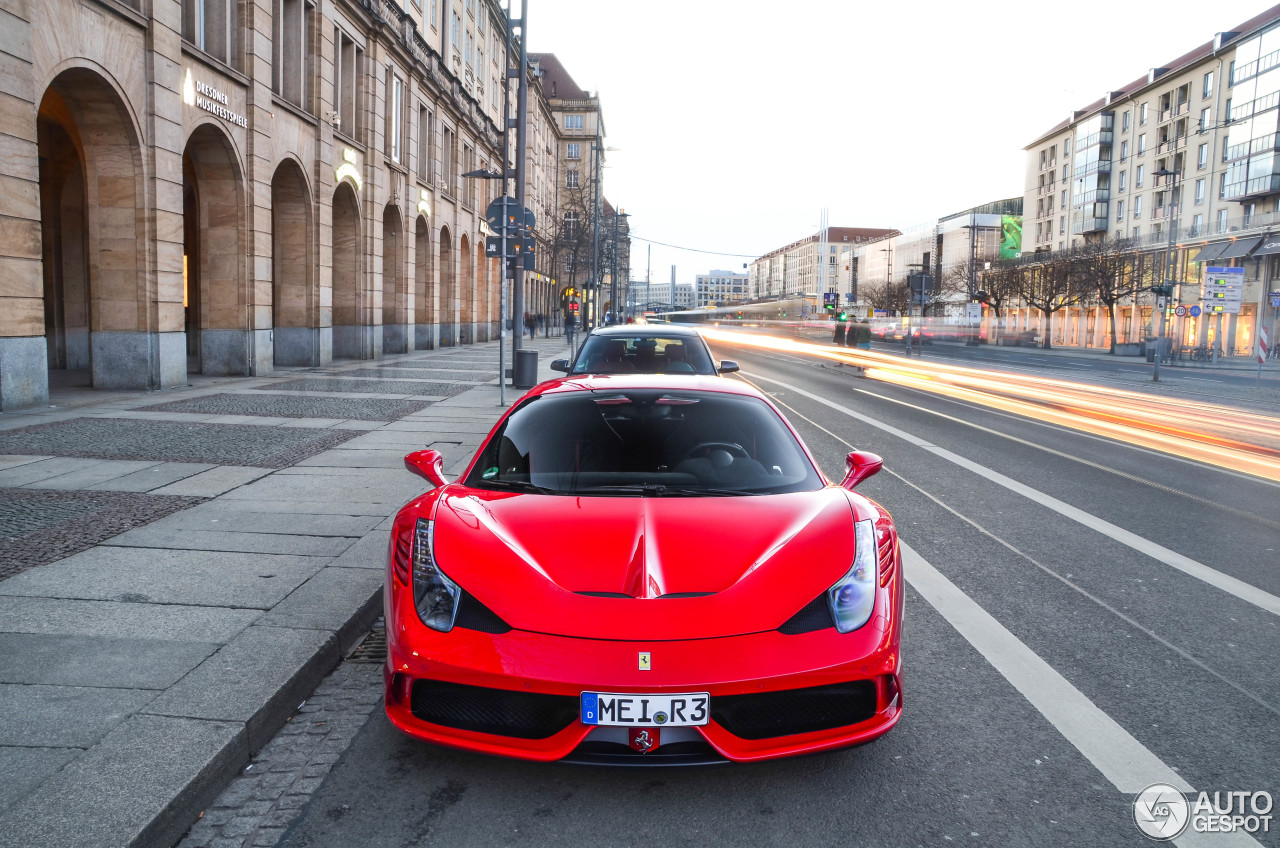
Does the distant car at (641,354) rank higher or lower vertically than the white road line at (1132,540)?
higher

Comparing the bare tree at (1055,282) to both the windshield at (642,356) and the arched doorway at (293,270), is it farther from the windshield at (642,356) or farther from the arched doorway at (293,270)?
the windshield at (642,356)

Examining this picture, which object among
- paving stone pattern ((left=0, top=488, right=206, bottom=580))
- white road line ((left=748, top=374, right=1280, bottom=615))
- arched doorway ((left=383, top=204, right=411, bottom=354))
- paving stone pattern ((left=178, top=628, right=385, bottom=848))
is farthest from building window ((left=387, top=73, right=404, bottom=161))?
paving stone pattern ((left=178, top=628, right=385, bottom=848))

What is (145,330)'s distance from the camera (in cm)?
1577

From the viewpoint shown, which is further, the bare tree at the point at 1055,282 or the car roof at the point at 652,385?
the bare tree at the point at 1055,282

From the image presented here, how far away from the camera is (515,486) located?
12.7ft

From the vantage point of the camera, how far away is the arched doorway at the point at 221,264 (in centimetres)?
1953

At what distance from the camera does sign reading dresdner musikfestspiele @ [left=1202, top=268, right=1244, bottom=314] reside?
31.9m

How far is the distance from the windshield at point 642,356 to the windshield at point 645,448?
15.9 feet

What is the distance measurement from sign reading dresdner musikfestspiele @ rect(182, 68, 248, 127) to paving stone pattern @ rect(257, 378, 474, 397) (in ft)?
17.7

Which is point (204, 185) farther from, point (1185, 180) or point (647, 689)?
point (1185, 180)

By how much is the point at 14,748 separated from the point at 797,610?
2.57 metres

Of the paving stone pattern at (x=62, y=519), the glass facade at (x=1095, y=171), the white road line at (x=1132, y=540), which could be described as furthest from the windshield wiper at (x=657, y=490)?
the glass facade at (x=1095, y=171)

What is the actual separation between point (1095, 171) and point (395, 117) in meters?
66.3

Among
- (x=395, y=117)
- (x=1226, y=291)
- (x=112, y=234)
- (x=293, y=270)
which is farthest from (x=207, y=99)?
(x=1226, y=291)
